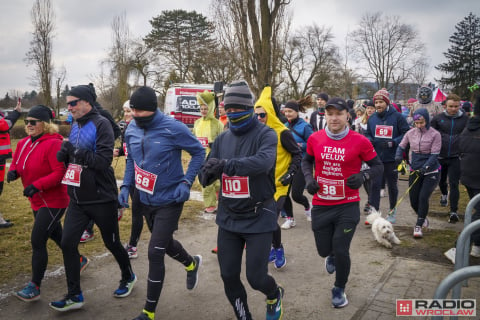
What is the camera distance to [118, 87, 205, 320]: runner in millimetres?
3600

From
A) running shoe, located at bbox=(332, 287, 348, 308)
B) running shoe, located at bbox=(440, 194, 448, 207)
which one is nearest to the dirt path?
running shoe, located at bbox=(332, 287, 348, 308)

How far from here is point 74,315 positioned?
3.87 m

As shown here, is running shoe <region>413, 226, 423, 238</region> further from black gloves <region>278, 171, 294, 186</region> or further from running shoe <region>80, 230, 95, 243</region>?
running shoe <region>80, 230, 95, 243</region>

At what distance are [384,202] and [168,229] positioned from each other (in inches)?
258

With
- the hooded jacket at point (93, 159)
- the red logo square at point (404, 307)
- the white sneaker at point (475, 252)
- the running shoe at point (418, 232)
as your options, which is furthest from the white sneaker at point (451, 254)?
the hooded jacket at point (93, 159)

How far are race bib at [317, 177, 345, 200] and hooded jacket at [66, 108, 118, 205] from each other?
2.16 metres

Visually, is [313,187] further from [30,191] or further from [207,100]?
[207,100]

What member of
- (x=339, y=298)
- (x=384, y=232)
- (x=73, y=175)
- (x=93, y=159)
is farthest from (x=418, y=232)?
(x=73, y=175)

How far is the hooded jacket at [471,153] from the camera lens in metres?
5.17

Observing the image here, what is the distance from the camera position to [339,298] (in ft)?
12.8

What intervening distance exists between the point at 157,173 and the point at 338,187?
181 centimetres

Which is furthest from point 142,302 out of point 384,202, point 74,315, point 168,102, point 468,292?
point 168,102

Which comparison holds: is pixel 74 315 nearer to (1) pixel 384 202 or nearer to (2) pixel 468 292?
(2) pixel 468 292

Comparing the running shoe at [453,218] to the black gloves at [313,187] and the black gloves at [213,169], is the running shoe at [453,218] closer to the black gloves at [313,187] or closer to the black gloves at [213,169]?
the black gloves at [313,187]
